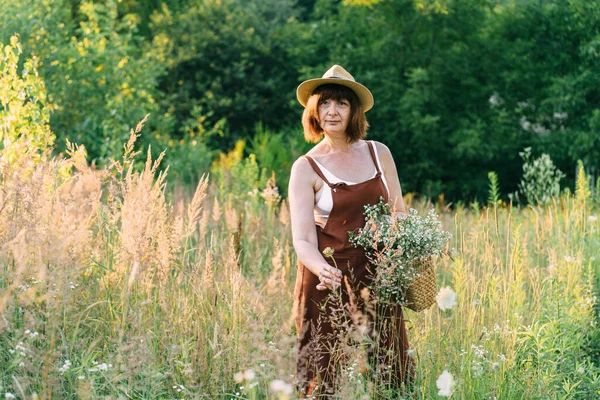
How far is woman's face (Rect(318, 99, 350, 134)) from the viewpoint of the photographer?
3.77 meters

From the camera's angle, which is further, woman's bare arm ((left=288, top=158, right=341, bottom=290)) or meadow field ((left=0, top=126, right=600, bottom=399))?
woman's bare arm ((left=288, top=158, right=341, bottom=290))

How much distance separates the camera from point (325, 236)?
143 inches

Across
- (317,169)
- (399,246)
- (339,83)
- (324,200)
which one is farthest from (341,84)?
(399,246)

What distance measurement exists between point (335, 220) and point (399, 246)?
1.54ft

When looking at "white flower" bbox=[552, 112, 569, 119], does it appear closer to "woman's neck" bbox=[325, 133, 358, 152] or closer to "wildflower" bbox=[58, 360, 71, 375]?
"woman's neck" bbox=[325, 133, 358, 152]

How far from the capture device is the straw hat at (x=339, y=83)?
3773 mm

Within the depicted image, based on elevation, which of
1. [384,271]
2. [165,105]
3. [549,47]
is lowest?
[384,271]

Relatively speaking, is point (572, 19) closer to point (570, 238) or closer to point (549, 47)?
point (549, 47)

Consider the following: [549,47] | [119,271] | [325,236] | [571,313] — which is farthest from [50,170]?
[549,47]

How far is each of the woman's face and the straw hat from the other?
94mm

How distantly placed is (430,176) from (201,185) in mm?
13536

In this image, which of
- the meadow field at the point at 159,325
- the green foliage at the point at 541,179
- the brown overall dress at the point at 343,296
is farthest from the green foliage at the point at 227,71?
the brown overall dress at the point at 343,296

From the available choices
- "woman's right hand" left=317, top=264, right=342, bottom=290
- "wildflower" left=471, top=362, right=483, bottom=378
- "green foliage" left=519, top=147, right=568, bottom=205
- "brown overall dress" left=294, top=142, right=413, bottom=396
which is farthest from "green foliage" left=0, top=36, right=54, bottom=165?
"green foliage" left=519, top=147, right=568, bottom=205

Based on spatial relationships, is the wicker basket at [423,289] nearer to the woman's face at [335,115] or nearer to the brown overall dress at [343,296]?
the brown overall dress at [343,296]
